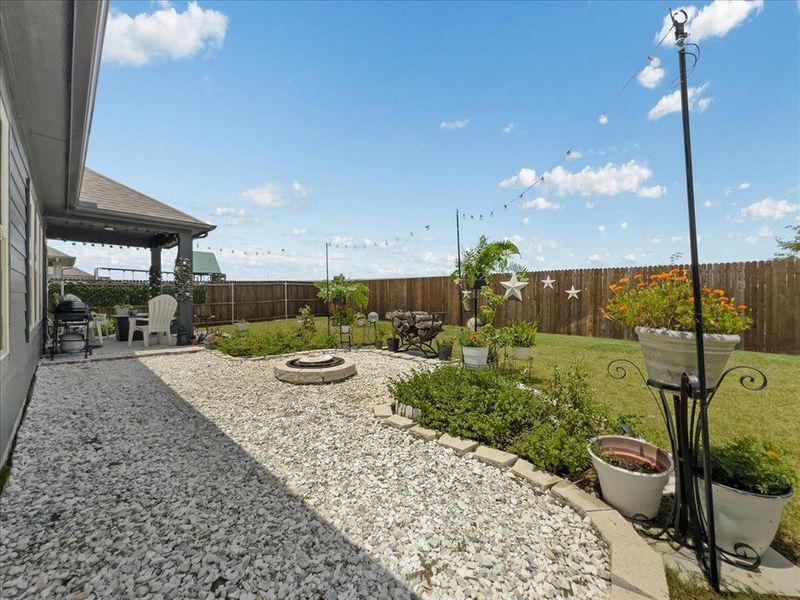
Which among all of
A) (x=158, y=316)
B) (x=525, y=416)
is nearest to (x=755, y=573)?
(x=525, y=416)

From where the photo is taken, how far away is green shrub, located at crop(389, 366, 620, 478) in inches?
88.9

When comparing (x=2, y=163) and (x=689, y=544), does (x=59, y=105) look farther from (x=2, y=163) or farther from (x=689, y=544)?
(x=689, y=544)

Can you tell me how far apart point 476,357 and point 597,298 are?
592 cm

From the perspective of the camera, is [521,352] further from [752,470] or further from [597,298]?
[597,298]

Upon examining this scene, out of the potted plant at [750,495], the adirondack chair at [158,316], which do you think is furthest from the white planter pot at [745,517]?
the adirondack chair at [158,316]

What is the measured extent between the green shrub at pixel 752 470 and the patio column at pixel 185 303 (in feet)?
29.9

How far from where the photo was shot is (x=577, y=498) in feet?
6.24

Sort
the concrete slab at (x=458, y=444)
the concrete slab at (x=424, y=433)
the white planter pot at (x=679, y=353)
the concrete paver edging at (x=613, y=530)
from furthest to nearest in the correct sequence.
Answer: the concrete slab at (x=424, y=433) → the concrete slab at (x=458, y=444) → the white planter pot at (x=679, y=353) → the concrete paver edging at (x=613, y=530)

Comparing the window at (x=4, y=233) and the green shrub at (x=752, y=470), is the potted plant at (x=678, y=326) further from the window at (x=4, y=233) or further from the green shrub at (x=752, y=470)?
the window at (x=4, y=233)

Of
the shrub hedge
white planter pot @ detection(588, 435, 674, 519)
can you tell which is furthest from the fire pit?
the shrub hedge

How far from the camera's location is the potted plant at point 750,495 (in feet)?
4.82

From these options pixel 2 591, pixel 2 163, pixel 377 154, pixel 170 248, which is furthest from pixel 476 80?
pixel 170 248

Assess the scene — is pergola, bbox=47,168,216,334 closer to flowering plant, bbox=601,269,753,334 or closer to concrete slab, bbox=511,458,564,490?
concrete slab, bbox=511,458,564,490

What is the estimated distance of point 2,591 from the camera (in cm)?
131
